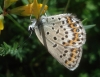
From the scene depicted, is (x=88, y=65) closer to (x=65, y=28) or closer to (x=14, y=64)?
(x=14, y=64)

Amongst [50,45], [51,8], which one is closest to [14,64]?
[51,8]

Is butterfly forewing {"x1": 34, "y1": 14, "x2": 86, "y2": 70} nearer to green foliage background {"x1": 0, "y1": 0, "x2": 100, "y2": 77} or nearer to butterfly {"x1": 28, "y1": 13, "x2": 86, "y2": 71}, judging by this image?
butterfly {"x1": 28, "y1": 13, "x2": 86, "y2": 71}

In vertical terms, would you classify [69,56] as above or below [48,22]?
below

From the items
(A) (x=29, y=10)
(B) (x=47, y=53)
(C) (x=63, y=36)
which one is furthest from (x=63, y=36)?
(B) (x=47, y=53)

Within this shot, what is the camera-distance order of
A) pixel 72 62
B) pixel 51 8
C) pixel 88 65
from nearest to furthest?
pixel 72 62 → pixel 51 8 → pixel 88 65

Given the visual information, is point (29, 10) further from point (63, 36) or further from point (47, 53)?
point (47, 53)

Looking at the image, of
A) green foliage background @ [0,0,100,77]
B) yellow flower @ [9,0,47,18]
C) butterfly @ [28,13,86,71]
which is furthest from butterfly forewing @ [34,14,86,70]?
green foliage background @ [0,0,100,77]

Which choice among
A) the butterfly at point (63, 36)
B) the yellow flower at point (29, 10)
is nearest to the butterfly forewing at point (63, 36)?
the butterfly at point (63, 36)
